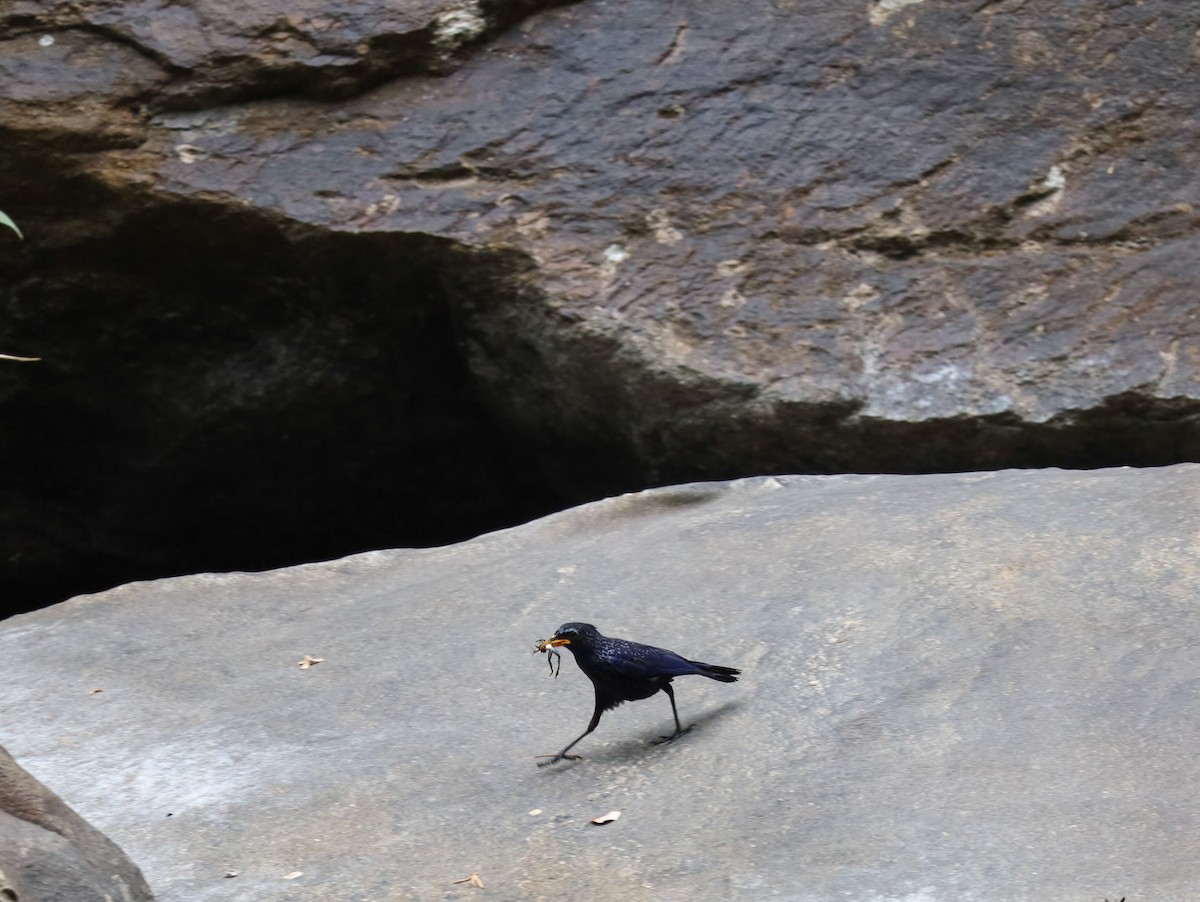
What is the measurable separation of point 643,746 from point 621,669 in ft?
0.64

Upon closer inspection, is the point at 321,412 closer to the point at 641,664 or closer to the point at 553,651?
the point at 553,651

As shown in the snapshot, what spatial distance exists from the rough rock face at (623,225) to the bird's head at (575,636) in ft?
6.62

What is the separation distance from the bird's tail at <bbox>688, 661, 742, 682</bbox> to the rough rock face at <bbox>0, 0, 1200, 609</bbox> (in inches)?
77.4

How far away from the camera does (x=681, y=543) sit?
14.5ft

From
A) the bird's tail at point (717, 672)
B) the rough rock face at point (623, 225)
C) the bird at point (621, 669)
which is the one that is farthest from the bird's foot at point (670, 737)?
the rough rock face at point (623, 225)

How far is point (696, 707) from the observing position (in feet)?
11.5

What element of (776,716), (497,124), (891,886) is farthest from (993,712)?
(497,124)

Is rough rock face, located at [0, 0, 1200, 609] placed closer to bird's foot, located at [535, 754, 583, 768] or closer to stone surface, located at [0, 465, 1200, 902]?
stone surface, located at [0, 465, 1200, 902]

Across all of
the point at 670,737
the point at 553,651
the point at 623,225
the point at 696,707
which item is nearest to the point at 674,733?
the point at 670,737

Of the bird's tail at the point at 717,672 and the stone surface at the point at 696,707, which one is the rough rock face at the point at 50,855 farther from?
the bird's tail at the point at 717,672

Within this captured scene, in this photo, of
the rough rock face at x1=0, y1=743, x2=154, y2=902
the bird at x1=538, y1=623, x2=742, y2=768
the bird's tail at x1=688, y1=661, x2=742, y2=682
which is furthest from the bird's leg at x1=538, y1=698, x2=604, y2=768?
the rough rock face at x1=0, y1=743, x2=154, y2=902

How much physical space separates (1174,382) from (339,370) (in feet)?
9.98

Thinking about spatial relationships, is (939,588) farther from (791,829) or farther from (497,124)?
(497,124)

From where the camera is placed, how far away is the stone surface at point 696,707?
2.74m
